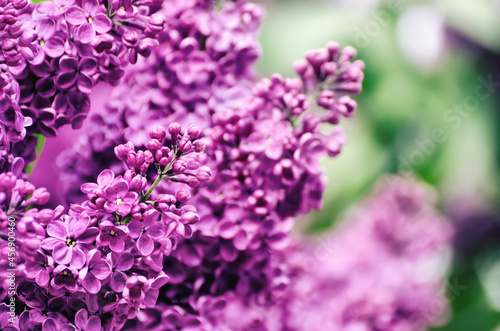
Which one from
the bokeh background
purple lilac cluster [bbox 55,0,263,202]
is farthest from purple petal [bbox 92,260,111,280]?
the bokeh background

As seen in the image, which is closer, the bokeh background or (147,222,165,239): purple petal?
(147,222,165,239): purple petal

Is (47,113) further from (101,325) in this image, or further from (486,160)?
(486,160)

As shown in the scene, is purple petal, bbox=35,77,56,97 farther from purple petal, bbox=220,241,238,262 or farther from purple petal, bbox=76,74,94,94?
purple petal, bbox=220,241,238,262

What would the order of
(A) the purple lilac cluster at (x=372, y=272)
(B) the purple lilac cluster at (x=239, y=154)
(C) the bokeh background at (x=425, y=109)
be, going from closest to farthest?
(B) the purple lilac cluster at (x=239, y=154), (A) the purple lilac cluster at (x=372, y=272), (C) the bokeh background at (x=425, y=109)

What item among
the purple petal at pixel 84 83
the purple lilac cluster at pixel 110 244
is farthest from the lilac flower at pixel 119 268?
the purple petal at pixel 84 83

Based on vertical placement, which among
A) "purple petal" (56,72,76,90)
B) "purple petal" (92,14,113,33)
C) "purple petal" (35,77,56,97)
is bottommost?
"purple petal" (35,77,56,97)

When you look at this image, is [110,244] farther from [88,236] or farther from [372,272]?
[372,272]

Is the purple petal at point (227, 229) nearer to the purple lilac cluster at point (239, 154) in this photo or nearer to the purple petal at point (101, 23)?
the purple lilac cluster at point (239, 154)
